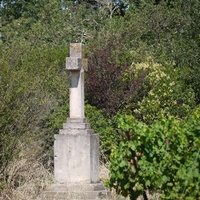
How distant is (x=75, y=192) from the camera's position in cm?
1240

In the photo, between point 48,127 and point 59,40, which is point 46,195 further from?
point 59,40

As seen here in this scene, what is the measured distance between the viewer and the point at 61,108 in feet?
59.6

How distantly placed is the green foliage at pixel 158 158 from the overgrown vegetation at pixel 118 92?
0.01 metres

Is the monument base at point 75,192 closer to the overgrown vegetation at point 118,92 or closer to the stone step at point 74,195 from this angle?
the stone step at point 74,195

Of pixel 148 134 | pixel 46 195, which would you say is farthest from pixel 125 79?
pixel 148 134

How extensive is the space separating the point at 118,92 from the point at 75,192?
327 inches

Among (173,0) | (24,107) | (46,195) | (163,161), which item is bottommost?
(46,195)

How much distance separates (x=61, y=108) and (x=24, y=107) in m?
3.85

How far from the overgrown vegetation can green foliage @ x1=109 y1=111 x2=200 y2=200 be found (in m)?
0.01

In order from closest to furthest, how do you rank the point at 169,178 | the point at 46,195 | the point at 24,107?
A: the point at 169,178 → the point at 46,195 → the point at 24,107

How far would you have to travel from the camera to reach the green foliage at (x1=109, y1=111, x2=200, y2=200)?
7586mm

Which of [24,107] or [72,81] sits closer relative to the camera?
[72,81]

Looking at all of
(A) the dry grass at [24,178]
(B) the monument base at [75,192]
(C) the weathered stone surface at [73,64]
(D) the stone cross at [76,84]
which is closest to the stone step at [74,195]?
(B) the monument base at [75,192]

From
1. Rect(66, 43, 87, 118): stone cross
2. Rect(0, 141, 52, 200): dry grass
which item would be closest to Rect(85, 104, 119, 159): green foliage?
Rect(0, 141, 52, 200): dry grass
